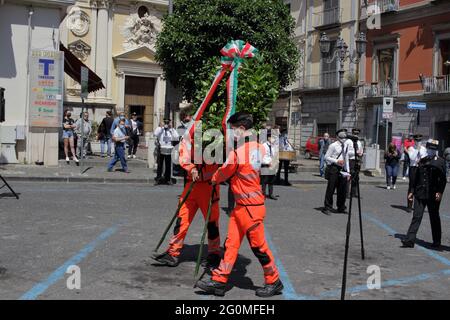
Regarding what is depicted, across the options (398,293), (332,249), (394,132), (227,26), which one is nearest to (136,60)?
(227,26)

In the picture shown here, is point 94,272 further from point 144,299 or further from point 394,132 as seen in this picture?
point 394,132

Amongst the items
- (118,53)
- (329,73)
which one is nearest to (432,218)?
(118,53)

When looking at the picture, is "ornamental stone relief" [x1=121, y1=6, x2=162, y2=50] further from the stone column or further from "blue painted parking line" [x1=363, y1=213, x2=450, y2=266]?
"blue painted parking line" [x1=363, y1=213, x2=450, y2=266]

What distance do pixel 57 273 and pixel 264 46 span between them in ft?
64.1

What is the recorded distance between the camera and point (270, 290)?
583 centimetres

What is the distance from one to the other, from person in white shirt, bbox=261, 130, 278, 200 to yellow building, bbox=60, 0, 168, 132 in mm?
18038

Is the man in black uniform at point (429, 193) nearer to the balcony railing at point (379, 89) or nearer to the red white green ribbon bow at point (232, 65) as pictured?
the red white green ribbon bow at point (232, 65)

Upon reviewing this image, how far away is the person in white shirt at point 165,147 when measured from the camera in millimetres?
15539

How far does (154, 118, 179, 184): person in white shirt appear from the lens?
612 inches

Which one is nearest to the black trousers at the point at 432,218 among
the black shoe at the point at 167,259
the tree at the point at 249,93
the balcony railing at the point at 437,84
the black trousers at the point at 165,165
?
the tree at the point at 249,93

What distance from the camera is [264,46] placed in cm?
2459

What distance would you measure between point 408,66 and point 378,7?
154 inches

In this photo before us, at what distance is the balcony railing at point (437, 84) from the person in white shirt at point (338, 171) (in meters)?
16.9
